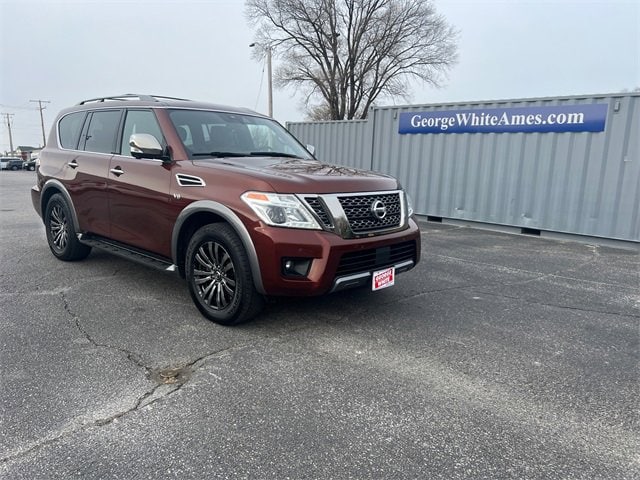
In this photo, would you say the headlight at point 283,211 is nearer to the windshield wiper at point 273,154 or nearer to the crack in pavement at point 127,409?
the crack in pavement at point 127,409

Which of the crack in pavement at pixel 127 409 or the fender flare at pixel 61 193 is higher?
the fender flare at pixel 61 193

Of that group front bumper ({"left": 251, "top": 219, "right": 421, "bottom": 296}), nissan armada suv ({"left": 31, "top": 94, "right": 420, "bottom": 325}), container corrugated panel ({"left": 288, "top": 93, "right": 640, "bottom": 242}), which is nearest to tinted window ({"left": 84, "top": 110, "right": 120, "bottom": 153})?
nissan armada suv ({"left": 31, "top": 94, "right": 420, "bottom": 325})

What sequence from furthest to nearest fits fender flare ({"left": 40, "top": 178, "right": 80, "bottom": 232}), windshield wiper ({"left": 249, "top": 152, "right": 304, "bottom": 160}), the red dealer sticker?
fender flare ({"left": 40, "top": 178, "right": 80, "bottom": 232}) < windshield wiper ({"left": 249, "top": 152, "right": 304, "bottom": 160}) < the red dealer sticker

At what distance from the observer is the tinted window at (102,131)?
492cm

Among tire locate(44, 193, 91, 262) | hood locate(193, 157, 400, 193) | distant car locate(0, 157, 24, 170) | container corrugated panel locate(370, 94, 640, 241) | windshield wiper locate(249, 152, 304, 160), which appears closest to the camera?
hood locate(193, 157, 400, 193)

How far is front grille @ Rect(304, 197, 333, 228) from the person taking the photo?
340 cm

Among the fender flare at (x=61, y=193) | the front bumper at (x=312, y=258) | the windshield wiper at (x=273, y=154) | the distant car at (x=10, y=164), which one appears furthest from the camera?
the distant car at (x=10, y=164)

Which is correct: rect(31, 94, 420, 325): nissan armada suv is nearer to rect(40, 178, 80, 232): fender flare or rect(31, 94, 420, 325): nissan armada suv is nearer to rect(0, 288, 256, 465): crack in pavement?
rect(40, 178, 80, 232): fender flare

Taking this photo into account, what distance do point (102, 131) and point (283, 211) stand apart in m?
2.97

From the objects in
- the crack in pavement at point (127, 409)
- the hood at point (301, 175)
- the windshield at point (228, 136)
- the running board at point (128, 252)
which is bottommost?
the crack in pavement at point (127, 409)

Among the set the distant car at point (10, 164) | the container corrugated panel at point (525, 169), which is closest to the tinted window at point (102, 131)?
the container corrugated panel at point (525, 169)

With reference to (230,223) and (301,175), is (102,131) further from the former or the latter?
(301,175)

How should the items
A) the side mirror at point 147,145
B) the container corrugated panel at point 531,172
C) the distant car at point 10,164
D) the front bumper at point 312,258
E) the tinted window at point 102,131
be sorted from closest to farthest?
1. the front bumper at point 312,258
2. the side mirror at point 147,145
3. the tinted window at point 102,131
4. the container corrugated panel at point 531,172
5. the distant car at point 10,164

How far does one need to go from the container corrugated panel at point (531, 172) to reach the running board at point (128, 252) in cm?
749
